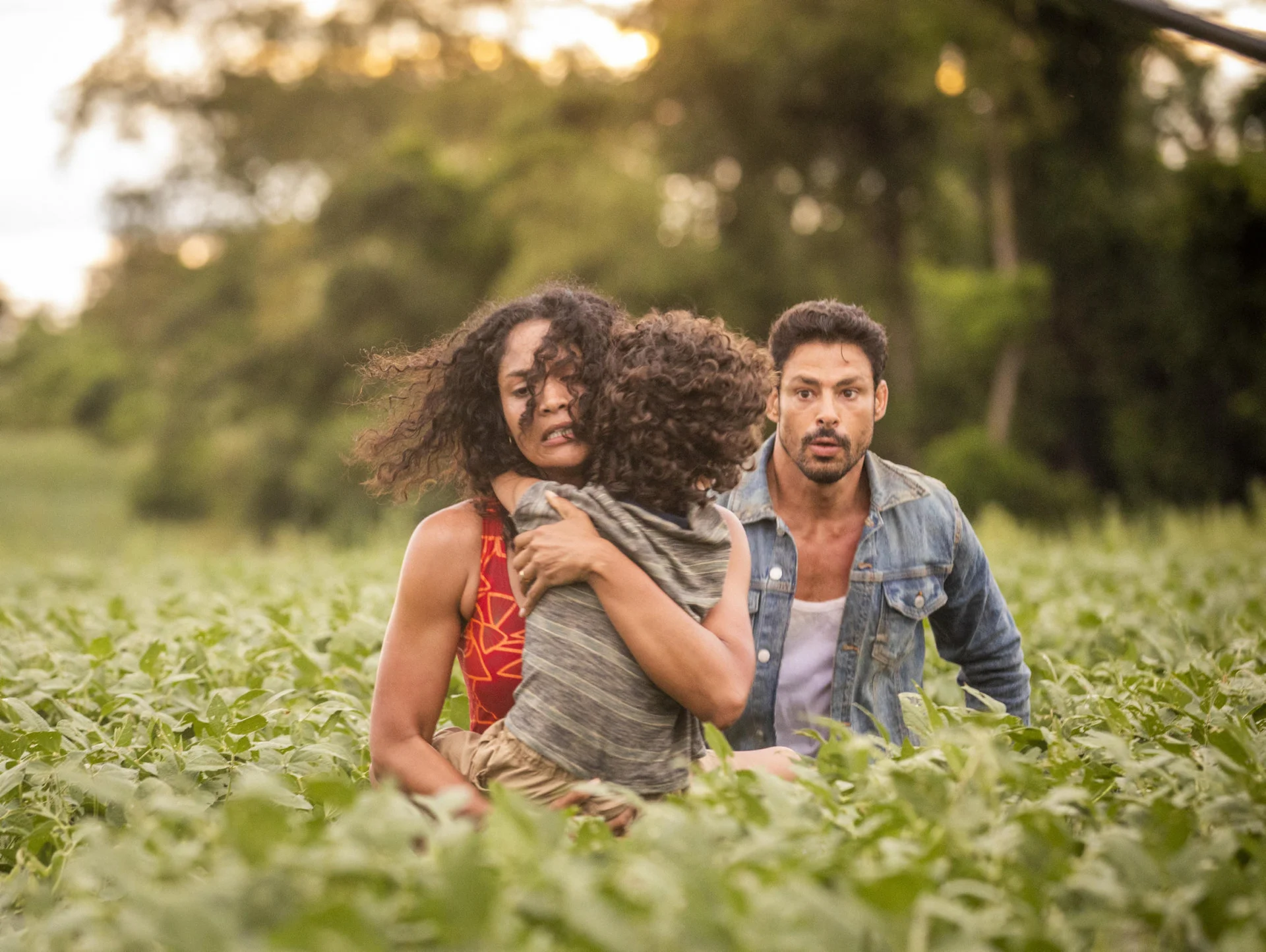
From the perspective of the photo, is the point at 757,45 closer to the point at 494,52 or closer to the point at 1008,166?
the point at 1008,166

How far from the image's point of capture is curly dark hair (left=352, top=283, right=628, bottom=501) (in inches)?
103

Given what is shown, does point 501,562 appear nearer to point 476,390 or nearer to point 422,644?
point 422,644

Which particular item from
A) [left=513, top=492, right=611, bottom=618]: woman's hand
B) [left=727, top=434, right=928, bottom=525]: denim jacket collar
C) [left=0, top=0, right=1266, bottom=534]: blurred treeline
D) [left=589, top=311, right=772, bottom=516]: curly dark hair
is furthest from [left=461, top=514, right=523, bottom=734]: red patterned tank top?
[left=0, top=0, right=1266, bottom=534]: blurred treeline

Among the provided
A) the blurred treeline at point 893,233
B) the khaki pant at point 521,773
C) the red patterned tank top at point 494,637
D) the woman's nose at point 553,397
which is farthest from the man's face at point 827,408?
the blurred treeline at point 893,233

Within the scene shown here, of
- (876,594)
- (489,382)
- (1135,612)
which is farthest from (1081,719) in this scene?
(1135,612)

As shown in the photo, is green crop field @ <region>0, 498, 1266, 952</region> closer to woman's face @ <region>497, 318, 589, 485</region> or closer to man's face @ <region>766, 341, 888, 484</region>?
woman's face @ <region>497, 318, 589, 485</region>

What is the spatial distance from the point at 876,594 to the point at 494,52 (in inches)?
982

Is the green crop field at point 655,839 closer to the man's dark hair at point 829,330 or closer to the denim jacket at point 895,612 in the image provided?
the denim jacket at point 895,612

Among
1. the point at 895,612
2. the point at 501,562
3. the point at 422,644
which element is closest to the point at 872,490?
the point at 895,612

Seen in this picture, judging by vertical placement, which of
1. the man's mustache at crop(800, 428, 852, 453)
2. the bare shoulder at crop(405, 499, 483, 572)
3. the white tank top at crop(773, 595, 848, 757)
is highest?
the man's mustache at crop(800, 428, 852, 453)

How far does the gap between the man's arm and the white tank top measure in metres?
0.33

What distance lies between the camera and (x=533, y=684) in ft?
7.84

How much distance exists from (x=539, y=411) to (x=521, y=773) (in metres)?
0.75

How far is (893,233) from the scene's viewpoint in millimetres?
17812
